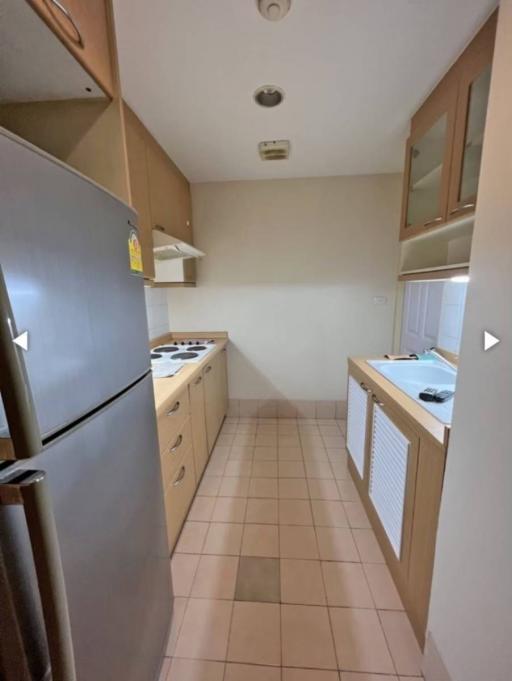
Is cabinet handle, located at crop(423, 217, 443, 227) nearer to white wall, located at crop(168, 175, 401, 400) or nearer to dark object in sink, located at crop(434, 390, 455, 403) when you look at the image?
dark object in sink, located at crop(434, 390, 455, 403)

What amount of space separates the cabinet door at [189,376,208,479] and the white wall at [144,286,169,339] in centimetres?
88

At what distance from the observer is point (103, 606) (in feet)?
2.15

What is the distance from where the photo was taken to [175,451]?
60.6 inches

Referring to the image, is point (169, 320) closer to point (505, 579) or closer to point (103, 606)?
point (103, 606)

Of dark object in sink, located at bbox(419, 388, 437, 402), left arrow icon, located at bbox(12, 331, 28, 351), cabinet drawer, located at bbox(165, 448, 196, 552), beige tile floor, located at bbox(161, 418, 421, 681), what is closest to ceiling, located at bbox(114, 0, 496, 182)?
left arrow icon, located at bbox(12, 331, 28, 351)

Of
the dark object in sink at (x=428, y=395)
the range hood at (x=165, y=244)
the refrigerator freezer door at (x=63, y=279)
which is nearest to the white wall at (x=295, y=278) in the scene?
the range hood at (x=165, y=244)

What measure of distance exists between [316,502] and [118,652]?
1418 millimetres

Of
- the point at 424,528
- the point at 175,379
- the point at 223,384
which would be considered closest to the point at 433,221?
the point at 424,528

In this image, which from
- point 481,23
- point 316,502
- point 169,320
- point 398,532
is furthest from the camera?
point 169,320

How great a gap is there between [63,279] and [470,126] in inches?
64.9

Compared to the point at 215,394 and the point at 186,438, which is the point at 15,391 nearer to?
the point at 186,438

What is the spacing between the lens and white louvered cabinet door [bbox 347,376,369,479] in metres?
1.72

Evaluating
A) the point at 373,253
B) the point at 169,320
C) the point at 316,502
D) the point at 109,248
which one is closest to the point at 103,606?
the point at 109,248

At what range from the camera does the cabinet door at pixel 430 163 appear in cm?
131
